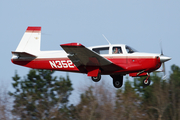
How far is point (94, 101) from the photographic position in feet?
78.3

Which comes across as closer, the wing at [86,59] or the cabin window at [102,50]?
the wing at [86,59]

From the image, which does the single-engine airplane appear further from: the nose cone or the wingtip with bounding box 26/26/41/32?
the wingtip with bounding box 26/26/41/32

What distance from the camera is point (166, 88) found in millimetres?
31188

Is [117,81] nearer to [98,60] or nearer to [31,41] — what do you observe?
[98,60]

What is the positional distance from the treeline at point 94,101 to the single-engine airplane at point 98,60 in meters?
10.7

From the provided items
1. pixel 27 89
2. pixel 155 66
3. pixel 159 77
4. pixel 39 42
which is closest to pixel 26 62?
pixel 39 42

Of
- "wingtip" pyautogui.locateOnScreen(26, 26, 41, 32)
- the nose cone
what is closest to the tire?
the nose cone

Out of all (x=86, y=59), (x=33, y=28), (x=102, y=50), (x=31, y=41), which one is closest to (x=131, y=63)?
(x=102, y=50)

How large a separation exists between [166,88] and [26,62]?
2139 centimetres

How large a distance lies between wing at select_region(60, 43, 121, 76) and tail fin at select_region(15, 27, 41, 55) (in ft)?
9.21

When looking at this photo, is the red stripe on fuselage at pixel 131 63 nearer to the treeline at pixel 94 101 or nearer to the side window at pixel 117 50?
the side window at pixel 117 50

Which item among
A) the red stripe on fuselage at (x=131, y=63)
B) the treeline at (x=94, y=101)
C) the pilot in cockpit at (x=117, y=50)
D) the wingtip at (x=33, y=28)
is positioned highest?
the wingtip at (x=33, y=28)

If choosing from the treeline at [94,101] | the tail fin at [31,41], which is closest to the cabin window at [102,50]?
the tail fin at [31,41]

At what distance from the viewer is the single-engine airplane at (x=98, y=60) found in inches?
467
